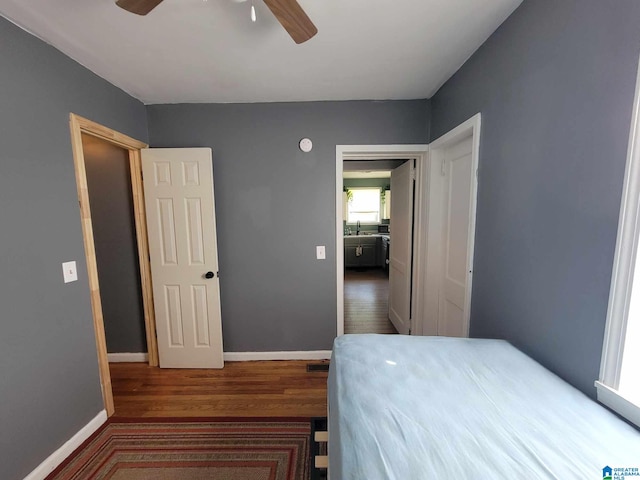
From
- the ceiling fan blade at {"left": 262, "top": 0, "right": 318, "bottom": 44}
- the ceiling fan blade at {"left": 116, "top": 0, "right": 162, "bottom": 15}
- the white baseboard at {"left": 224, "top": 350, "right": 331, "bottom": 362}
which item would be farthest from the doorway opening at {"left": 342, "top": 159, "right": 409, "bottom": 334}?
the ceiling fan blade at {"left": 116, "top": 0, "right": 162, "bottom": 15}

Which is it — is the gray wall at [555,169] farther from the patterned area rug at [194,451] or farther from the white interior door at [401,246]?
the patterned area rug at [194,451]

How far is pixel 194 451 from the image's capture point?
59.6 inches

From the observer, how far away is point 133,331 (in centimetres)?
245

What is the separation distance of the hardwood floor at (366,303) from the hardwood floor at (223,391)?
1.00 metres

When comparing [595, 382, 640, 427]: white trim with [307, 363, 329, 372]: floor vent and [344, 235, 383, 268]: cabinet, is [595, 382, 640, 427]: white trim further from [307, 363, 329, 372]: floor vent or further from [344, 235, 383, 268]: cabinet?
[344, 235, 383, 268]: cabinet

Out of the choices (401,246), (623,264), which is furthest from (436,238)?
(623,264)

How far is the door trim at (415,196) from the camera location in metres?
2.32

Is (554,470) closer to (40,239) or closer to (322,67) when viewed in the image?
(322,67)

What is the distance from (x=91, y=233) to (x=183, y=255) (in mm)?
699

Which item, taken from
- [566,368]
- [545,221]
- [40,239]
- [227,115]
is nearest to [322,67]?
[227,115]

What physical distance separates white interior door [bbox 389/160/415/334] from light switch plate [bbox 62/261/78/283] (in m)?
2.74

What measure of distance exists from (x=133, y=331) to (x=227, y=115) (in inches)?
91.5

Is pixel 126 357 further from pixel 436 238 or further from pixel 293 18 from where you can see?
pixel 436 238

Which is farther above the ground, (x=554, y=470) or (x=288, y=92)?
(x=288, y=92)
